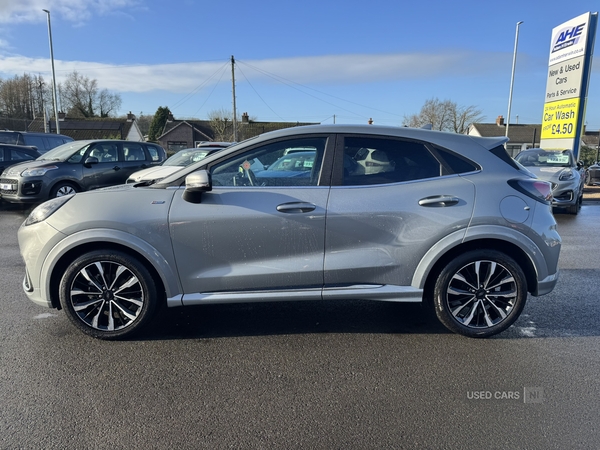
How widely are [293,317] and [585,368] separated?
2.36 m

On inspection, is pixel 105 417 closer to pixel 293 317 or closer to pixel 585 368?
pixel 293 317

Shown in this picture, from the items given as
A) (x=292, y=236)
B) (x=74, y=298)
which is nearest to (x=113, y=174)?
(x=74, y=298)

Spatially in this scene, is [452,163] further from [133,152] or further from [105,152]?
[133,152]

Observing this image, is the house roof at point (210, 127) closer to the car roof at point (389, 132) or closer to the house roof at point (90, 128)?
the house roof at point (90, 128)

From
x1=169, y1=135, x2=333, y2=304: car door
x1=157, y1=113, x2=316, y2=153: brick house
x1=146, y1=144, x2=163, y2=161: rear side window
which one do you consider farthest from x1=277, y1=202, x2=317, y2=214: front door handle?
x1=157, y1=113, x2=316, y2=153: brick house

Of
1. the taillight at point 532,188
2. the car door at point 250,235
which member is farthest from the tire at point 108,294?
the taillight at point 532,188

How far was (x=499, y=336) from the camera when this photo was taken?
3.63 m

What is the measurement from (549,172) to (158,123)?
56.0m

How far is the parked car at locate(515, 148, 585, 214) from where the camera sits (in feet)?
33.6

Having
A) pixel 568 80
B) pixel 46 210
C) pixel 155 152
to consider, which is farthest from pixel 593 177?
pixel 46 210

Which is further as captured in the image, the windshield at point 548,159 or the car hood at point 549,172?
the windshield at point 548,159

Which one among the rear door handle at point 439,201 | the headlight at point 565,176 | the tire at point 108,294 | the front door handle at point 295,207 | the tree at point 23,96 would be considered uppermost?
the tree at point 23,96

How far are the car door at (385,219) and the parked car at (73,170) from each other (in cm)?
891

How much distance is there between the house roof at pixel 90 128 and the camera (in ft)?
179
